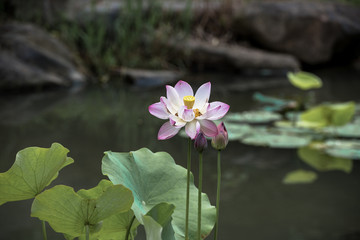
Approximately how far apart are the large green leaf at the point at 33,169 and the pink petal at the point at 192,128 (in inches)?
6.7

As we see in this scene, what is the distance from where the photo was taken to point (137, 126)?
2568mm

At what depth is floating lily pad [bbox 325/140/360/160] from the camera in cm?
189

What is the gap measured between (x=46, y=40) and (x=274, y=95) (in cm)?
204

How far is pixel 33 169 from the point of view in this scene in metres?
0.65

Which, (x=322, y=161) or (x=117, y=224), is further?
(x=322, y=161)

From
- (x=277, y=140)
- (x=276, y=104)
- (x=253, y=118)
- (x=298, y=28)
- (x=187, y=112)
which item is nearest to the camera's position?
(x=187, y=112)

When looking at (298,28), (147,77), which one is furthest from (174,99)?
(298,28)

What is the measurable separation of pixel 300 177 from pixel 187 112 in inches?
53.1

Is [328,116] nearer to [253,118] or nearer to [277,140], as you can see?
[277,140]

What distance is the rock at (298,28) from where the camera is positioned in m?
4.86

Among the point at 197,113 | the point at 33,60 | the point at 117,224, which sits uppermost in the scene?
the point at 197,113

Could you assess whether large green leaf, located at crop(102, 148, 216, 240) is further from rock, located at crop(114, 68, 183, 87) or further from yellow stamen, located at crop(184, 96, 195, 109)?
rock, located at crop(114, 68, 183, 87)

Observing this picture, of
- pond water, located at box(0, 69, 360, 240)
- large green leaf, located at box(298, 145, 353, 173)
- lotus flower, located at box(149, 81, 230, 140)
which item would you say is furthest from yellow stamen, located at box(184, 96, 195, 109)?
large green leaf, located at box(298, 145, 353, 173)

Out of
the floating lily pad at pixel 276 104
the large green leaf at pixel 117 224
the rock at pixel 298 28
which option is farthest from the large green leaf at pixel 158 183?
the rock at pixel 298 28
